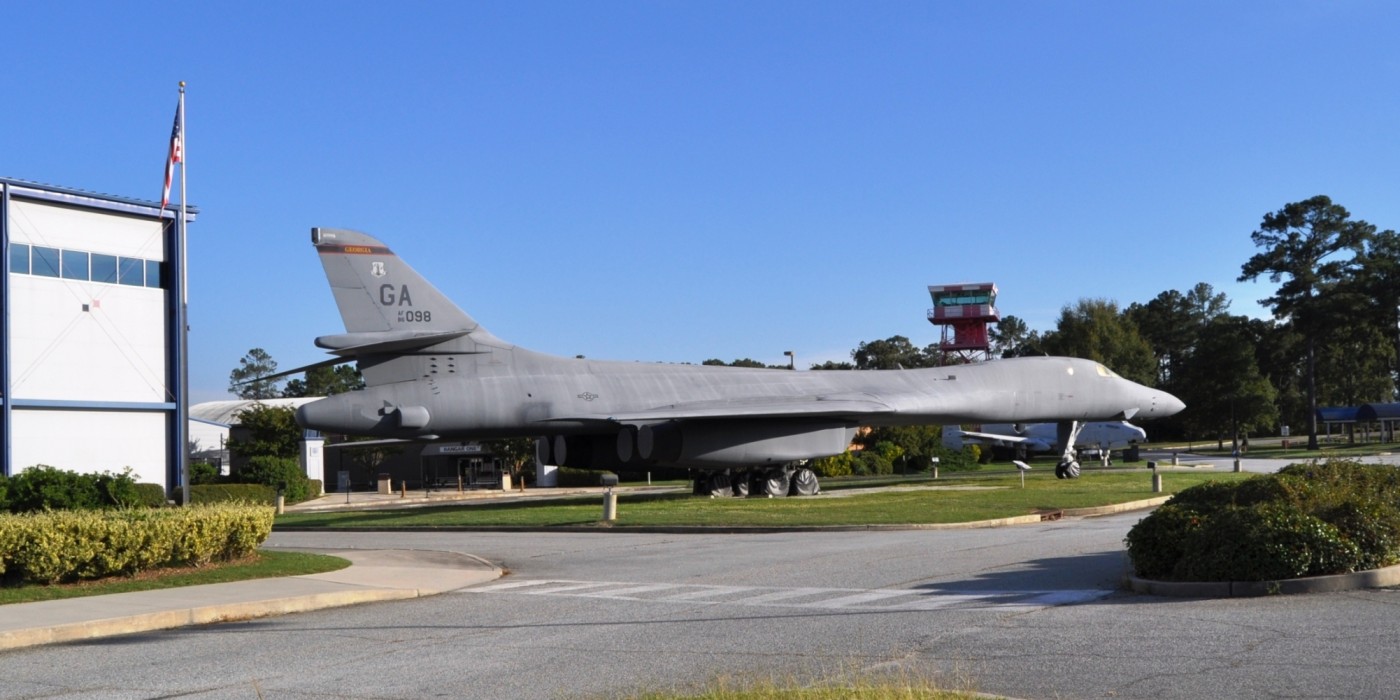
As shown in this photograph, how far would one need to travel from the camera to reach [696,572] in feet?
50.8

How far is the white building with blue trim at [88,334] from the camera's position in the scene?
4009 centimetres

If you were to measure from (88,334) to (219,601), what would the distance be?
33580 millimetres

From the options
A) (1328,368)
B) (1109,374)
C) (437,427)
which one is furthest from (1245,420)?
(437,427)

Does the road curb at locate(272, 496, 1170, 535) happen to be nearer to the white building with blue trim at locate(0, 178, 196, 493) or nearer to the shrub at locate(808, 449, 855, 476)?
the white building with blue trim at locate(0, 178, 196, 493)

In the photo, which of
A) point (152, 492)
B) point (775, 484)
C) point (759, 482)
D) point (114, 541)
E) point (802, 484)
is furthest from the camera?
point (152, 492)

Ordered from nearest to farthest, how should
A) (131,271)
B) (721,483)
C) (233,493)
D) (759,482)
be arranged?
(759,482) → (721,483) → (233,493) → (131,271)

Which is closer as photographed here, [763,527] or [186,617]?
[186,617]

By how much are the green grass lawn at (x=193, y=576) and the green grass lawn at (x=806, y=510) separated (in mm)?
7511

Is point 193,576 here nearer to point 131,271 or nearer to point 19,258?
point 19,258

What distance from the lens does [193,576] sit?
15.1 meters

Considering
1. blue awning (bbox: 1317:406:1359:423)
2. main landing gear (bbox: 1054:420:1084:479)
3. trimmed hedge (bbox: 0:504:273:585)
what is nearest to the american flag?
trimmed hedge (bbox: 0:504:273:585)

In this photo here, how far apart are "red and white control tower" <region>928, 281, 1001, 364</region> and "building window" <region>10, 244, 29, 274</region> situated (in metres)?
68.7

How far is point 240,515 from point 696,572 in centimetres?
644

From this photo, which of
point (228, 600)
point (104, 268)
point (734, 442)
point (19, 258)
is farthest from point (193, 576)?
point (104, 268)
